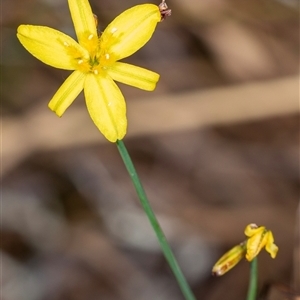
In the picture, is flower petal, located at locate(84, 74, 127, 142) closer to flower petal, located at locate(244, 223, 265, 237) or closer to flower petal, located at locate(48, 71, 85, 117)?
flower petal, located at locate(48, 71, 85, 117)

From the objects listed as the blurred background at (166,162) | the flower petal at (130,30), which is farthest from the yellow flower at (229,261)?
the blurred background at (166,162)

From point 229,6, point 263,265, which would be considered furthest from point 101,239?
point 229,6

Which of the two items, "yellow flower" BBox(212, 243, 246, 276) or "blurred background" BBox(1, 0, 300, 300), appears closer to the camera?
"yellow flower" BBox(212, 243, 246, 276)

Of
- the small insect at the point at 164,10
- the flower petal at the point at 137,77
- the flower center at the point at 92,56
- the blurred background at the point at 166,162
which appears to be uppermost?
the small insect at the point at 164,10

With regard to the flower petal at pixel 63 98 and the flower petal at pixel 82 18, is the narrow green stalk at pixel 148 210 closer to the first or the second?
the flower petal at pixel 63 98

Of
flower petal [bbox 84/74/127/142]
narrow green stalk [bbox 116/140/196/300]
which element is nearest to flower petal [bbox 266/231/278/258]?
narrow green stalk [bbox 116/140/196/300]

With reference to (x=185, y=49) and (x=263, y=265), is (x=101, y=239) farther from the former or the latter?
(x=185, y=49)
